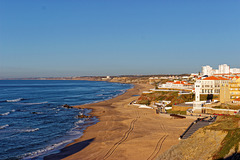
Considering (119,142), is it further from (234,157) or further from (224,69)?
(224,69)

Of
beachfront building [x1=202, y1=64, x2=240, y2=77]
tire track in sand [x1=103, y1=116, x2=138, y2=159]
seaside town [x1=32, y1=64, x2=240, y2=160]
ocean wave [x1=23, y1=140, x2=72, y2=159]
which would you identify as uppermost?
beachfront building [x1=202, y1=64, x2=240, y2=77]

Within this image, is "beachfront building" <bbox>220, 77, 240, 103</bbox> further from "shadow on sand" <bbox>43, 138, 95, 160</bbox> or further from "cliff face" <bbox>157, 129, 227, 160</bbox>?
"shadow on sand" <bbox>43, 138, 95, 160</bbox>

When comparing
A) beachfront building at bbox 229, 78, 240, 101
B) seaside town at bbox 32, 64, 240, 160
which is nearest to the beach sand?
seaside town at bbox 32, 64, 240, 160

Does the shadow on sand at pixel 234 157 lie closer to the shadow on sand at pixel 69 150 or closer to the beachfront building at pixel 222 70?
the shadow on sand at pixel 69 150

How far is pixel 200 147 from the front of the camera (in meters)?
18.4

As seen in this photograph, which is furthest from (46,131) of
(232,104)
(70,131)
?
(232,104)

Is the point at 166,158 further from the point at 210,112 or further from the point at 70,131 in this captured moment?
the point at 210,112

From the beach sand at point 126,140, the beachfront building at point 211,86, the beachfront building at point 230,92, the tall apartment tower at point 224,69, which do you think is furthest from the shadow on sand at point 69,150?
the tall apartment tower at point 224,69

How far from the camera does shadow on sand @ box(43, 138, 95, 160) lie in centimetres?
2395

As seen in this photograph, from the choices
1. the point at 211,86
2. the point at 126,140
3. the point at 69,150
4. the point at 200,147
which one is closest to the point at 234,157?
the point at 200,147

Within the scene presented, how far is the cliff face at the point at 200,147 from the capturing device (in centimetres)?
1731

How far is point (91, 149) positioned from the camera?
85.6 ft

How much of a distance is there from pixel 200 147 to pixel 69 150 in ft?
49.2

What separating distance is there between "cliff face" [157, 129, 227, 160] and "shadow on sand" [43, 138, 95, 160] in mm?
10943
